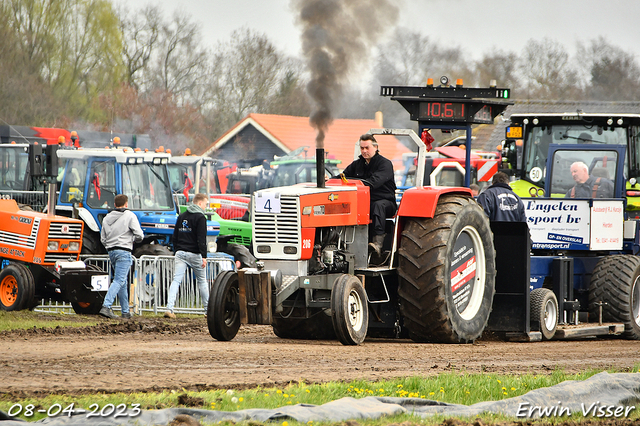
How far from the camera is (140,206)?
1548 cm

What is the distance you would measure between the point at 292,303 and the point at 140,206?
757cm

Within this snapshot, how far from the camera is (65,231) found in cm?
1354

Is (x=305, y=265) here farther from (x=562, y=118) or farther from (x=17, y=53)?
(x=17, y=53)

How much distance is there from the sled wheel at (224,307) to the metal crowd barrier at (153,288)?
4.83m

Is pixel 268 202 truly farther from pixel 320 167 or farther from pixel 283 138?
pixel 283 138

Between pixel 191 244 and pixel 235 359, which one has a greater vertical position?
pixel 191 244

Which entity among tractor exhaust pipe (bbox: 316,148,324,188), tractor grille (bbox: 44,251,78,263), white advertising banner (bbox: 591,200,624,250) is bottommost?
tractor grille (bbox: 44,251,78,263)

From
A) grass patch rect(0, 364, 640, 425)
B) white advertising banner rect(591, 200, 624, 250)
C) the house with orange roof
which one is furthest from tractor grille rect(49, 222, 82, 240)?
the house with orange roof

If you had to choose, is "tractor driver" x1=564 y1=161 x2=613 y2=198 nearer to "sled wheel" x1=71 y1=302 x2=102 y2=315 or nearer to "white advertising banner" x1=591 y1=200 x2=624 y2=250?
"white advertising banner" x1=591 y1=200 x2=624 y2=250

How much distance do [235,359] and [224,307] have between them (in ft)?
4.61

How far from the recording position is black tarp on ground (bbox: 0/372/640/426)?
4.68m

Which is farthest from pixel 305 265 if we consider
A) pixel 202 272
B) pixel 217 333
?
pixel 202 272

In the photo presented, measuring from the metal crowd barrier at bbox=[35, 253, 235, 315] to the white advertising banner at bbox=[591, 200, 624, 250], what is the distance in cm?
607

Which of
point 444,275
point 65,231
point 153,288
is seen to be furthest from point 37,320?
point 444,275
